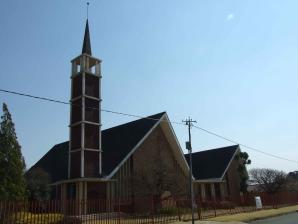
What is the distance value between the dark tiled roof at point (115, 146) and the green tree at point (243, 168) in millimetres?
14650

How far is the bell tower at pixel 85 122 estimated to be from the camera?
30641 mm

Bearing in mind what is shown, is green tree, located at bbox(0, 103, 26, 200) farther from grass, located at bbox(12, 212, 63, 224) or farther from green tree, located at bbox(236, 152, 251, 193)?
green tree, located at bbox(236, 152, 251, 193)

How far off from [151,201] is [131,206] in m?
3.22

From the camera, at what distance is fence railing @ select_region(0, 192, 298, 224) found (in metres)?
16.6

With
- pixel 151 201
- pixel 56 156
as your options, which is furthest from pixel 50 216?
pixel 56 156

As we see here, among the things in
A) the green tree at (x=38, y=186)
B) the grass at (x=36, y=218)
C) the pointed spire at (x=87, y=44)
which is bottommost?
the grass at (x=36, y=218)

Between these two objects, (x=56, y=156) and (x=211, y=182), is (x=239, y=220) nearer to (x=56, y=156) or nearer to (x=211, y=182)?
(x=211, y=182)

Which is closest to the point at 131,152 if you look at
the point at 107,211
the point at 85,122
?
the point at 85,122

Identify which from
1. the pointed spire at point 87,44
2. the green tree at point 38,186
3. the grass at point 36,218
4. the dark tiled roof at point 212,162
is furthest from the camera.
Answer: the dark tiled roof at point 212,162

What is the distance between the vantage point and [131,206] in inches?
1043

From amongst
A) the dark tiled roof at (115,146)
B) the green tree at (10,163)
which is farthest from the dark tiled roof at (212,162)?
the green tree at (10,163)

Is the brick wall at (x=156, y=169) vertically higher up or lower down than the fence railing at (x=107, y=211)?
higher up

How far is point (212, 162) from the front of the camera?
46.4 metres

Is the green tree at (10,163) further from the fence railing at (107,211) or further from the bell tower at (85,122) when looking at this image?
the bell tower at (85,122)
